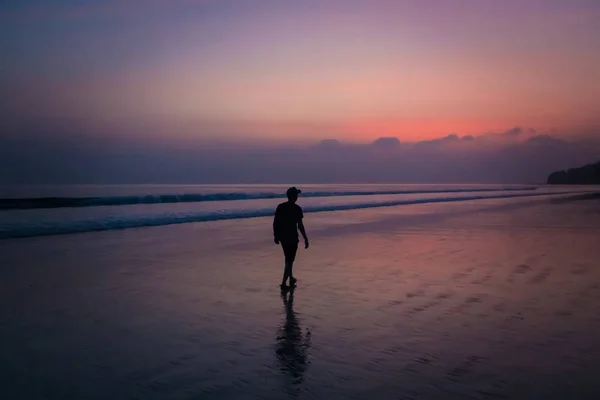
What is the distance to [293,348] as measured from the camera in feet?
19.0

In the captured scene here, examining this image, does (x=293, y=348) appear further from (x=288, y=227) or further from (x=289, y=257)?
(x=288, y=227)

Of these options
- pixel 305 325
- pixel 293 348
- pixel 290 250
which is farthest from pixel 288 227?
pixel 293 348

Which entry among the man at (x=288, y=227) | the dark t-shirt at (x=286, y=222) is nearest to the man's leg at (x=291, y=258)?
the man at (x=288, y=227)

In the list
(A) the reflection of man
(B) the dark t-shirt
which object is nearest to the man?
(B) the dark t-shirt

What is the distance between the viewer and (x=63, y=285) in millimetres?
9781

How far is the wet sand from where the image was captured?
186 inches

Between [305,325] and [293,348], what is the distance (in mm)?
1038

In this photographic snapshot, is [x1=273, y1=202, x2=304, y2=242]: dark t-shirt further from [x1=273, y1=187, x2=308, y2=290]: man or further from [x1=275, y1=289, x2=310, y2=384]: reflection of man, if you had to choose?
[x1=275, y1=289, x2=310, y2=384]: reflection of man

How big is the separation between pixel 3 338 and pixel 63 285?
3.63m

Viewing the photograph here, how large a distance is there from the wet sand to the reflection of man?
0.08ft

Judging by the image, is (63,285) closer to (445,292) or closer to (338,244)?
(445,292)

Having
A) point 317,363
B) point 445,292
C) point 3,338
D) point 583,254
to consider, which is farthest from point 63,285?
point 583,254

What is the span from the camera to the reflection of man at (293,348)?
5090 mm

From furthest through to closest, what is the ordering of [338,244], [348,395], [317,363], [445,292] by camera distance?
[338,244], [445,292], [317,363], [348,395]
